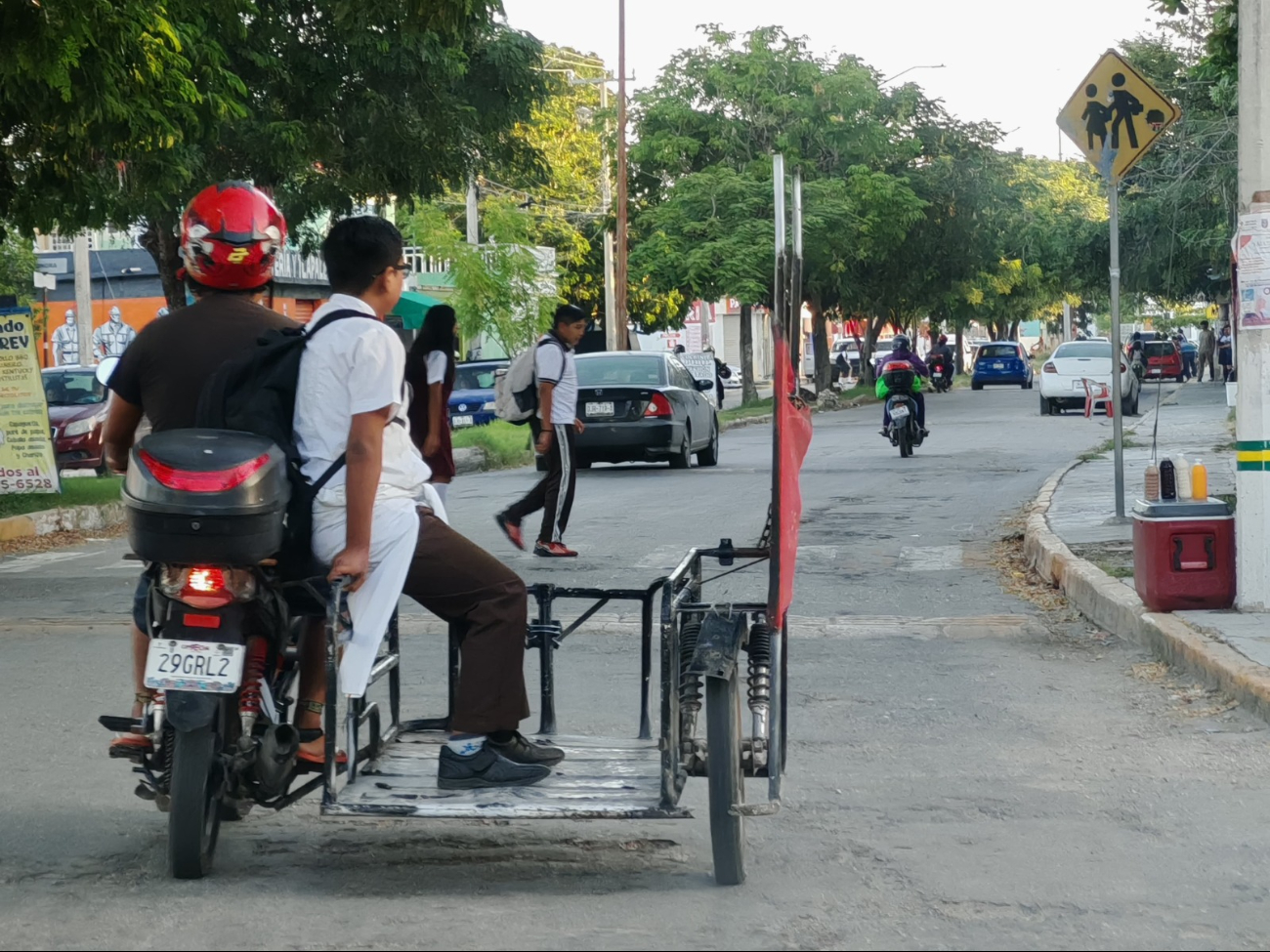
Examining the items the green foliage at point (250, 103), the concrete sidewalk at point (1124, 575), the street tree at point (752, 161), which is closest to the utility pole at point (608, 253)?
the street tree at point (752, 161)

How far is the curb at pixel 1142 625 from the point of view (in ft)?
24.2

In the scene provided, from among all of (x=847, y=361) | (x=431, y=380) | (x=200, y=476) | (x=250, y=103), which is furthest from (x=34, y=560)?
(x=847, y=361)

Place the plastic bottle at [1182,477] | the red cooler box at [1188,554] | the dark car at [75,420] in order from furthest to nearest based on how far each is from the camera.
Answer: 1. the dark car at [75,420]
2. the plastic bottle at [1182,477]
3. the red cooler box at [1188,554]

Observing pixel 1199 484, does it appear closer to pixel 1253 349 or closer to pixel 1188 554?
pixel 1188 554

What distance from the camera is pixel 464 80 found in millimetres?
20547

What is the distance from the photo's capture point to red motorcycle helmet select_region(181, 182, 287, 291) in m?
5.03

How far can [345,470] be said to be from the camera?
184 inches

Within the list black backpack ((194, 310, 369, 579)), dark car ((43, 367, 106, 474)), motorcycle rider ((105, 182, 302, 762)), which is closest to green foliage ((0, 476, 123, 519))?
dark car ((43, 367, 106, 474))

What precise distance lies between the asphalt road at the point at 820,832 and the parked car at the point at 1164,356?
1863 inches

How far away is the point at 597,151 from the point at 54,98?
2209 inches

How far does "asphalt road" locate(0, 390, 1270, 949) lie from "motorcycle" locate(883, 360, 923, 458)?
1308cm

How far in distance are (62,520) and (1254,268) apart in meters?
10.9

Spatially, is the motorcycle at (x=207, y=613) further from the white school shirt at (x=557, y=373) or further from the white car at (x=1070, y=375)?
the white car at (x=1070, y=375)

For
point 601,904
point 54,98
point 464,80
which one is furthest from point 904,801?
point 464,80
